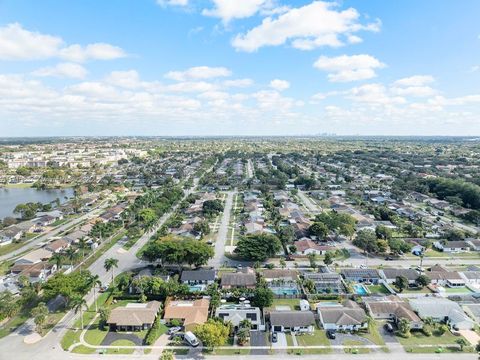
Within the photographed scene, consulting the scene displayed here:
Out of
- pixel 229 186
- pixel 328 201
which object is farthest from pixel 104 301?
pixel 229 186

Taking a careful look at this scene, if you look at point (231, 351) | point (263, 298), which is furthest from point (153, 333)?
point (263, 298)

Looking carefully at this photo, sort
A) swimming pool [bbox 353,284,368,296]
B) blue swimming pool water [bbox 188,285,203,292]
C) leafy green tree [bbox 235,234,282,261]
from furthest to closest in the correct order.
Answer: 1. leafy green tree [bbox 235,234,282,261]
2. blue swimming pool water [bbox 188,285,203,292]
3. swimming pool [bbox 353,284,368,296]

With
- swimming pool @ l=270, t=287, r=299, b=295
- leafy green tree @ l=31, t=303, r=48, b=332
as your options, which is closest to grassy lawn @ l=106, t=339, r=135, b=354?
leafy green tree @ l=31, t=303, r=48, b=332

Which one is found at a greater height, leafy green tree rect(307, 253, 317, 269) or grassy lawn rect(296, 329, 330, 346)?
leafy green tree rect(307, 253, 317, 269)

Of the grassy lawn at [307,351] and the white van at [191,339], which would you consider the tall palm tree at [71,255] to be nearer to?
the white van at [191,339]

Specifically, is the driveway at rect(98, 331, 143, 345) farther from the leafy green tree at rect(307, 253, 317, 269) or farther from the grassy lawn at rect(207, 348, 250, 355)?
the leafy green tree at rect(307, 253, 317, 269)

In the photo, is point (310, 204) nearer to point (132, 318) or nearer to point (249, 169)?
point (132, 318)
